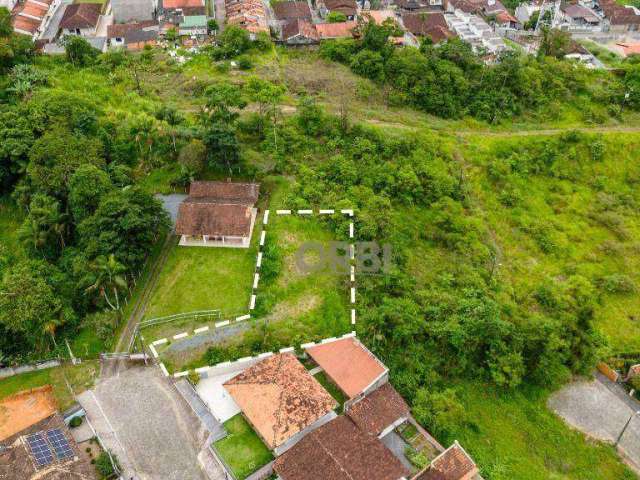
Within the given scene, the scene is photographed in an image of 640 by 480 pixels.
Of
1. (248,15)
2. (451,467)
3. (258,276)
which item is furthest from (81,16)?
(451,467)

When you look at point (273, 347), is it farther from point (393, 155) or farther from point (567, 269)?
point (567, 269)

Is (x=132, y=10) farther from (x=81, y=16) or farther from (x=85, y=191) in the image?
(x=85, y=191)

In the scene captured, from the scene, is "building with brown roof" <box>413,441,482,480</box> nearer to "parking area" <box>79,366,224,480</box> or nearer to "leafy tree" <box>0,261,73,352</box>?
"parking area" <box>79,366,224,480</box>

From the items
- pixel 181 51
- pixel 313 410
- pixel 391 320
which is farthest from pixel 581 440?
pixel 181 51

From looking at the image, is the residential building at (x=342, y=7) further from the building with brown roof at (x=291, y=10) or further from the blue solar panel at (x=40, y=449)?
the blue solar panel at (x=40, y=449)

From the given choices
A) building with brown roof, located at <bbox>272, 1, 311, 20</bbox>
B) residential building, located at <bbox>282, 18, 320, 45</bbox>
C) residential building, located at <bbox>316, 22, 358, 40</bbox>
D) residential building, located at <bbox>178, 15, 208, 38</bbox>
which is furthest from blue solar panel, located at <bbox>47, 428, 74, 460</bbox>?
building with brown roof, located at <bbox>272, 1, 311, 20</bbox>
